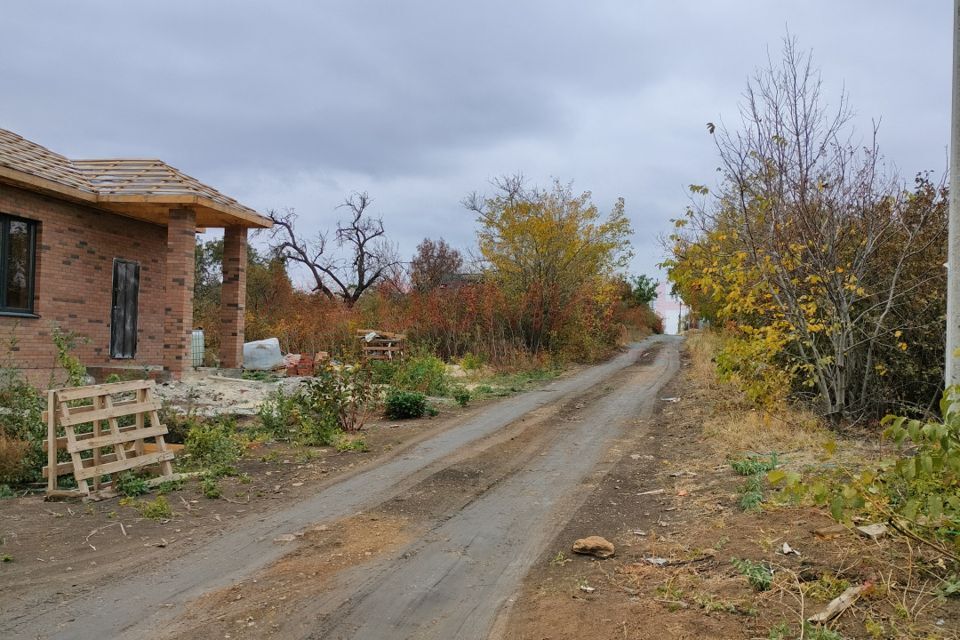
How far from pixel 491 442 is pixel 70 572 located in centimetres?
579

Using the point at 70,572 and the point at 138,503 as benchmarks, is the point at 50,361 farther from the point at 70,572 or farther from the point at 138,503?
the point at 70,572

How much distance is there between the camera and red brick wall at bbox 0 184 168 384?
11.4 meters

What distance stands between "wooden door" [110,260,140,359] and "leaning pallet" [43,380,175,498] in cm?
622

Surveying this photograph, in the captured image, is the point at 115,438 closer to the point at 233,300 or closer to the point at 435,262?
the point at 233,300

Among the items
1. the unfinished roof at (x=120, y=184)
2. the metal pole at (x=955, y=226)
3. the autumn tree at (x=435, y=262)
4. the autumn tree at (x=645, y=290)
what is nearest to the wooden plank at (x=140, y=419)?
the unfinished roof at (x=120, y=184)

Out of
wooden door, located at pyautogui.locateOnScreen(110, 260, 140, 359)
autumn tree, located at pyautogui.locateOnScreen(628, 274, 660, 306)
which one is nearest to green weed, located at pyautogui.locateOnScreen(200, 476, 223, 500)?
Result: wooden door, located at pyautogui.locateOnScreen(110, 260, 140, 359)

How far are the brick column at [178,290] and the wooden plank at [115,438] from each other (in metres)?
5.18

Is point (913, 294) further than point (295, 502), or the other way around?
point (913, 294)

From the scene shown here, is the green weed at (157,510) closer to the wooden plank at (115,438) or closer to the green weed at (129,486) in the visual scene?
the green weed at (129,486)

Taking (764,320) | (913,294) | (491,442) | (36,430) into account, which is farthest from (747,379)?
(36,430)

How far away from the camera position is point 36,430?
25.1 ft

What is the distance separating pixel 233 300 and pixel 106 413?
308 inches

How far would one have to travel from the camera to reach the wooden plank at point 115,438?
6.72 meters

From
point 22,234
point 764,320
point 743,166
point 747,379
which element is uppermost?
point 743,166
